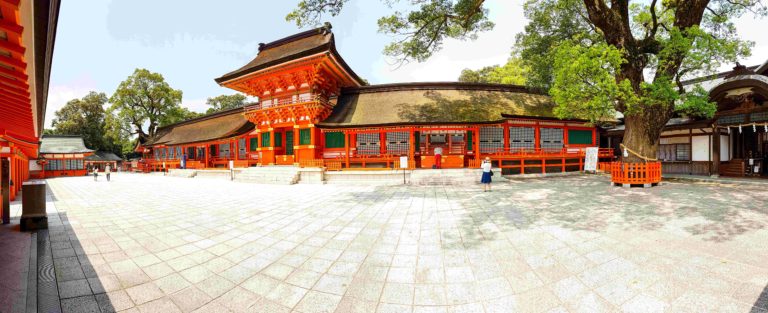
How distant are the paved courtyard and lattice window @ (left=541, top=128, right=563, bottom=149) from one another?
9370mm

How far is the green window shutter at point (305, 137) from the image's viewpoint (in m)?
15.4

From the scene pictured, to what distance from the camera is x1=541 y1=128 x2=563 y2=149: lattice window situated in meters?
15.8

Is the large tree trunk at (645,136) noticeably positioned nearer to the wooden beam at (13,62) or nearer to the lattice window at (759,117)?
the lattice window at (759,117)

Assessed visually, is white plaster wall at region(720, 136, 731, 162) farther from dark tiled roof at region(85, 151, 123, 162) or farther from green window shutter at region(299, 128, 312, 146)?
dark tiled roof at region(85, 151, 123, 162)

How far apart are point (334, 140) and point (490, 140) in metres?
9.01

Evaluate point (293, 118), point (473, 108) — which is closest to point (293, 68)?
point (293, 118)

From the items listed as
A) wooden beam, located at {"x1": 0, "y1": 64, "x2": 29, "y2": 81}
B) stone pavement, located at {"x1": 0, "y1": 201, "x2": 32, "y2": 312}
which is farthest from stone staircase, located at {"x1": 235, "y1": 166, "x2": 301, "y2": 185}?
wooden beam, located at {"x1": 0, "y1": 64, "x2": 29, "y2": 81}

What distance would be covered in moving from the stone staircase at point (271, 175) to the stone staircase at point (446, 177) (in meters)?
6.07

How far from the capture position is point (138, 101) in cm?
3097

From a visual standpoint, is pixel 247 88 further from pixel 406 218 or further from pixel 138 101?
pixel 138 101

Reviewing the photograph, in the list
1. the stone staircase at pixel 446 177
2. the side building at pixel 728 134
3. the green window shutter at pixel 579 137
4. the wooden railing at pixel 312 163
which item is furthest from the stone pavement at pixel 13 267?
the green window shutter at pixel 579 137

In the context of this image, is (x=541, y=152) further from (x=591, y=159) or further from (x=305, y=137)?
(x=305, y=137)

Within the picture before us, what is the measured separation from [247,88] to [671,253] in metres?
20.6

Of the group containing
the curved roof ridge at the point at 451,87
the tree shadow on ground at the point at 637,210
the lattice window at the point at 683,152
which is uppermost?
the curved roof ridge at the point at 451,87
